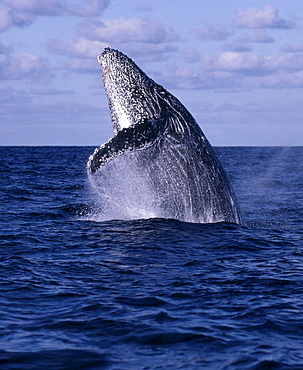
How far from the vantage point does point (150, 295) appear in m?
10.4

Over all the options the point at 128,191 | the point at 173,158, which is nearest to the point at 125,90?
the point at 173,158

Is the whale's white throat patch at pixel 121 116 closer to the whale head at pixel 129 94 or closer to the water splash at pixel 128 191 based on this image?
the whale head at pixel 129 94

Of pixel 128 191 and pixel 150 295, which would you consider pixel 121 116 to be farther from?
pixel 150 295

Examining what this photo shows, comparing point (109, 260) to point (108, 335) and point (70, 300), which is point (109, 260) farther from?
point (108, 335)

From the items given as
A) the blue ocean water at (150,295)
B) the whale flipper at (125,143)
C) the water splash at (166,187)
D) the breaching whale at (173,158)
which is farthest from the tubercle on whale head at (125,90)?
the blue ocean water at (150,295)

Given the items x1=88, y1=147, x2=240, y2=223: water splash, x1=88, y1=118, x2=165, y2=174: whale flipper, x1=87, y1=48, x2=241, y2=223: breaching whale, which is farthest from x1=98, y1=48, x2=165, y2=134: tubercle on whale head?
x1=88, y1=118, x2=165, y2=174: whale flipper

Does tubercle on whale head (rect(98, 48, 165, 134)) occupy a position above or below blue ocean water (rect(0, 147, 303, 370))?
above

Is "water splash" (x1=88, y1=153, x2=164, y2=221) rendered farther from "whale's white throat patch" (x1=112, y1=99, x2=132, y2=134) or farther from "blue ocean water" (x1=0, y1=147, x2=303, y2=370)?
"whale's white throat patch" (x1=112, y1=99, x2=132, y2=134)

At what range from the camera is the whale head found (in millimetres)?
16922

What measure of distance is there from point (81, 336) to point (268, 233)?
30.0ft

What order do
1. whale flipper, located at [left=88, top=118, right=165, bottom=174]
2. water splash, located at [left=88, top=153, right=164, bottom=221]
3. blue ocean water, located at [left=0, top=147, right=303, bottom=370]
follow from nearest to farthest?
blue ocean water, located at [left=0, top=147, right=303, bottom=370] → whale flipper, located at [left=88, top=118, right=165, bottom=174] → water splash, located at [left=88, top=153, right=164, bottom=221]

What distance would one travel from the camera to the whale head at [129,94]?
1692 cm

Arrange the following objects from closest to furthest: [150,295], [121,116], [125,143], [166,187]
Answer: [150,295] → [125,143] → [166,187] → [121,116]

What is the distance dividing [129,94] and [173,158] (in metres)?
2.27
